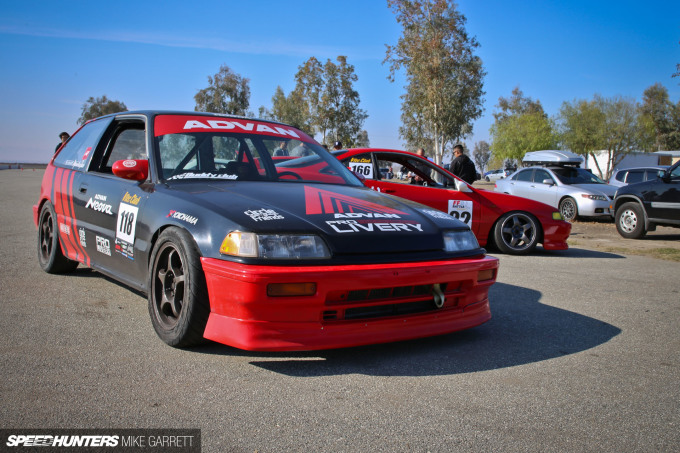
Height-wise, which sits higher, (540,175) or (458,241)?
(540,175)

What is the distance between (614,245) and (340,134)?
32326 mm

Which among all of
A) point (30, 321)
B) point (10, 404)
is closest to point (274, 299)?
point (10, 404)

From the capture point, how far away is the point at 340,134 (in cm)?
4038

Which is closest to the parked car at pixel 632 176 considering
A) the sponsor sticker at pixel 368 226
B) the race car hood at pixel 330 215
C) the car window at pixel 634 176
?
the car window at pixel 634 176

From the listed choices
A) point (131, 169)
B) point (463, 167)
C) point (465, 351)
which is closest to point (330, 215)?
point (465, 351)

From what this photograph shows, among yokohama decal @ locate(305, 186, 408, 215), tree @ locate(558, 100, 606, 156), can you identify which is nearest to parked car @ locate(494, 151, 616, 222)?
yokohama decal @ locate(305, 186, 408, 215)

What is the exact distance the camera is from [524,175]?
577 inches

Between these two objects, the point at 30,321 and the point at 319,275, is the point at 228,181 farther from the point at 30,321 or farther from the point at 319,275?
the point at 30,321

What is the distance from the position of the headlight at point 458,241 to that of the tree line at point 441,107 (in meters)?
27.5

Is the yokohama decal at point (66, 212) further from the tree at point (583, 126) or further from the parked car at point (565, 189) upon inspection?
the tree at point (583, 126)

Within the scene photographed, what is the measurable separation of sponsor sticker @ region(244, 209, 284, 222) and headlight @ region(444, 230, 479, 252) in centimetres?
101

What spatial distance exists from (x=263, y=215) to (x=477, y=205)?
16.0 ft

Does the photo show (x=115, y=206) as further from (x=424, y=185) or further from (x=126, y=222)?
(x=424, y=185)

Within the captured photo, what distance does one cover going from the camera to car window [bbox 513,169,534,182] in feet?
47.6
